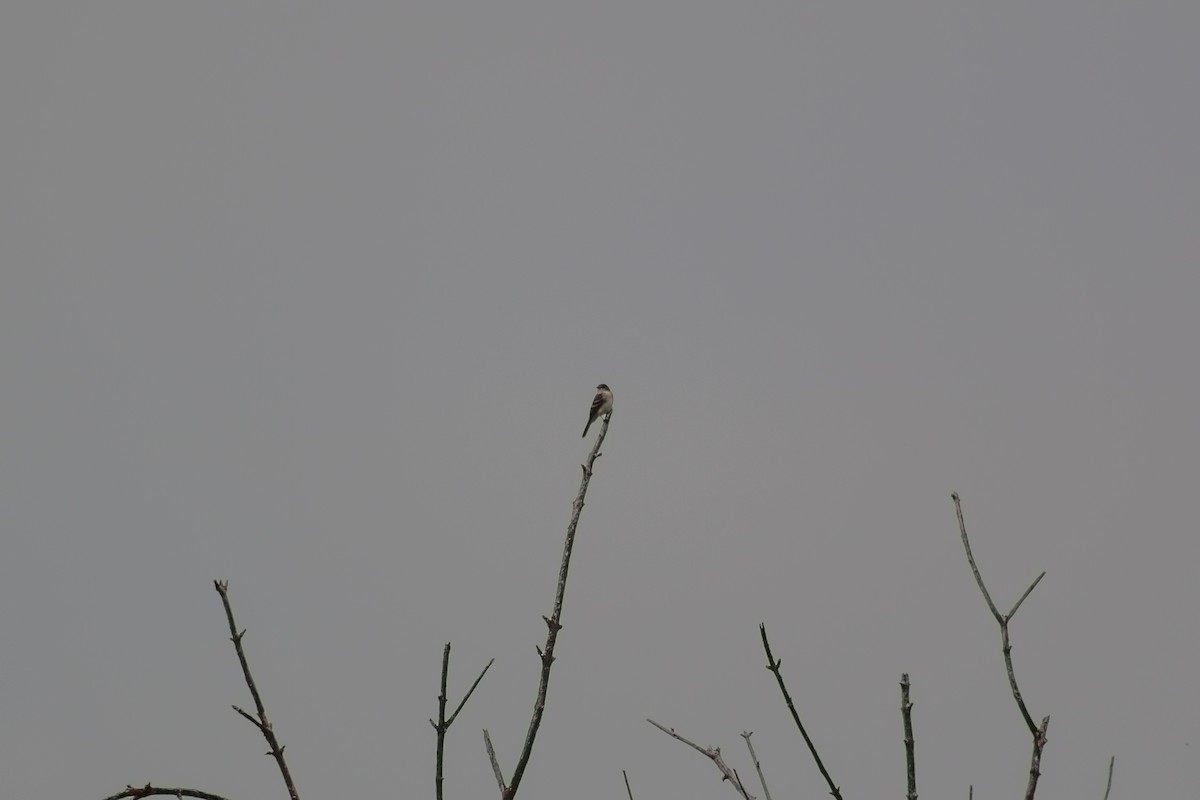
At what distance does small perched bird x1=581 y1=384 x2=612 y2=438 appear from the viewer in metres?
30.9

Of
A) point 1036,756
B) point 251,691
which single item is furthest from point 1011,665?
point 251,691

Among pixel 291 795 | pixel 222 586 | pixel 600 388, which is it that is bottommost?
pixel 291 795

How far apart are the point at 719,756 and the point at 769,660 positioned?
142cm

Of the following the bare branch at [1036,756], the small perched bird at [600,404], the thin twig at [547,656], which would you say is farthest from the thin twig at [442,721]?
the small perched bird at [600,404]

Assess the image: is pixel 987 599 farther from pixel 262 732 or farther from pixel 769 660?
pixel 262 732

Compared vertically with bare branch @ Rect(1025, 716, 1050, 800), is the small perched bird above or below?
above

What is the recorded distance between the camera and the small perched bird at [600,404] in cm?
3086

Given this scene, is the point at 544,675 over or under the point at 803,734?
over

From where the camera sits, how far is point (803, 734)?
3.92m

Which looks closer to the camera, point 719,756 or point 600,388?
point 719,756

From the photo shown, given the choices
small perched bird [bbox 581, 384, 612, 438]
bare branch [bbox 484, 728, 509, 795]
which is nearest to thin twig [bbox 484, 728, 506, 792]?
bare branch [bbox 484, 728, 509, 795]

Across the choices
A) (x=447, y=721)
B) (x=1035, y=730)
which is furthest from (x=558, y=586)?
(x=1035, y=730)

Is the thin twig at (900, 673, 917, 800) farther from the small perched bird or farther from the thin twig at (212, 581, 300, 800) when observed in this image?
the small perched bird

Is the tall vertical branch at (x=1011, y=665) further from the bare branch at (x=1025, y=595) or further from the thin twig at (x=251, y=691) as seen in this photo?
the thin twig at (x=251, y=691)
